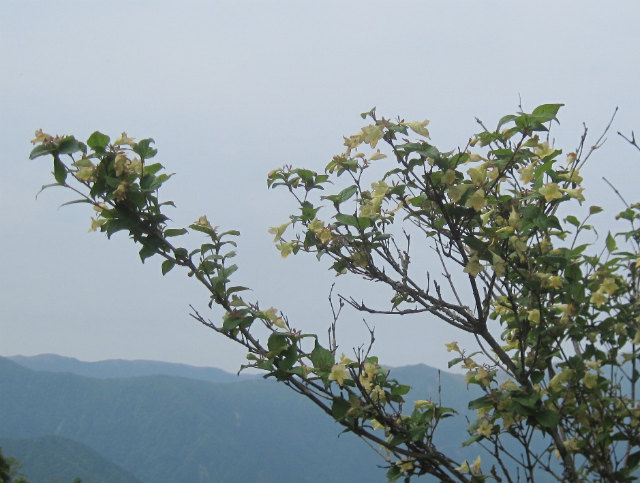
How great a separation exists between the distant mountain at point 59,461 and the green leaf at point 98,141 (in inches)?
5109

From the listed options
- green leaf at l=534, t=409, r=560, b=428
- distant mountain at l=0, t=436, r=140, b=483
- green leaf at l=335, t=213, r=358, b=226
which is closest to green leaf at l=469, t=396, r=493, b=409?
green leaf at l=534, t=409, r=560, b=428

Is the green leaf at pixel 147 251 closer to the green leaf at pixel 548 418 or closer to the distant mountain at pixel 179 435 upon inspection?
the green leaf at pixel 548 418

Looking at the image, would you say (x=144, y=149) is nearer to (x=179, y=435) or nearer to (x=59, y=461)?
A: (x=59, y=461)

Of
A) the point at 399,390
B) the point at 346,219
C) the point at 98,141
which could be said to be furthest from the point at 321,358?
the point at 98,141

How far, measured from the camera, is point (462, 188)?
2.25 meters

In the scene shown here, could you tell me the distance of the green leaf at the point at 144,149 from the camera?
2.19 meters

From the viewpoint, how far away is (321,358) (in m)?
2.25

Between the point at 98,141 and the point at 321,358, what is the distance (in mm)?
1105

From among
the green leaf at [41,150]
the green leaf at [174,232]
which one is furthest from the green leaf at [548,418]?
the green leaf at [41,150]

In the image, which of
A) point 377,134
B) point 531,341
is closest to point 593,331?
point 531,341

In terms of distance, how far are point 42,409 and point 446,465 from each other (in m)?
214

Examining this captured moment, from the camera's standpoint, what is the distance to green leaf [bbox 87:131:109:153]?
214 centimetres

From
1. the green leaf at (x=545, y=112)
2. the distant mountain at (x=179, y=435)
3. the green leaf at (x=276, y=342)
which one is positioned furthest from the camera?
the distant mountain at (x=179, y=435)

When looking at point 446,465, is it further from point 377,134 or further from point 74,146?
point 74,146
